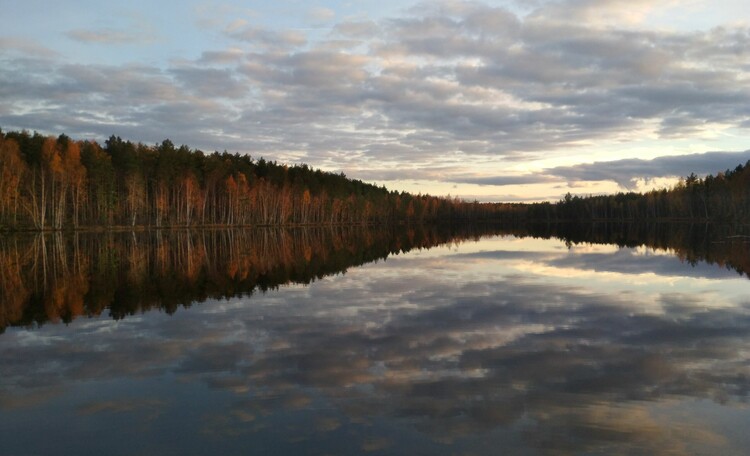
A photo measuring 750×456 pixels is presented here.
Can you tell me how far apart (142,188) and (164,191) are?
19.4 feet

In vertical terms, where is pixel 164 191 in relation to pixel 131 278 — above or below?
above

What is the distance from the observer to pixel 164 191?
10381 cm

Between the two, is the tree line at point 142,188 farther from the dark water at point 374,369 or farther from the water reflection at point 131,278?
the dark water at point 374,369

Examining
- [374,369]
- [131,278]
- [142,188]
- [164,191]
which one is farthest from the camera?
[164,191]

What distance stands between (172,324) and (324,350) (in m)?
5.96

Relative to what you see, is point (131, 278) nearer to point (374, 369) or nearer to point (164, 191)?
point (374, 369)

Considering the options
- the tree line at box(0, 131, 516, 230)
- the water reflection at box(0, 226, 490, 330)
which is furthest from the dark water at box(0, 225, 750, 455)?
the tree line at box(0, 131, 516, 230)

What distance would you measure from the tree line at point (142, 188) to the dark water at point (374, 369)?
65.8 meters

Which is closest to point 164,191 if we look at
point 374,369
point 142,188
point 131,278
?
point 142,188

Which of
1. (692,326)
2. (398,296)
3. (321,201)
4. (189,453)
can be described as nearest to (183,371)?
(189,453)

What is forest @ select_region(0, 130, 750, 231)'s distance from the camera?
80.9 meters

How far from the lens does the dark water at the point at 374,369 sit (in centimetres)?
805

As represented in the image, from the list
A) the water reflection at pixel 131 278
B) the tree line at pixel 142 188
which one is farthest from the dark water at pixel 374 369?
the tree line at pixel 142 188

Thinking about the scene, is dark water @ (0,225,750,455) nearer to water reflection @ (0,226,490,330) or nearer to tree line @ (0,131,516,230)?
water reflection @ (0,226,490,330)
